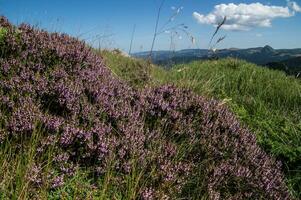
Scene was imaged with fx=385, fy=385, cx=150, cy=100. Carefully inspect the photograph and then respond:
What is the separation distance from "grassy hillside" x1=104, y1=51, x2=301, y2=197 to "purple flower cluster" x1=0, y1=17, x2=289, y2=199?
0.63m

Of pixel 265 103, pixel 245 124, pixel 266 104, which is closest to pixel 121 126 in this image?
pixel 245 124

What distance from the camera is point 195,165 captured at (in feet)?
12.8

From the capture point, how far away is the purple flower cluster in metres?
3.49

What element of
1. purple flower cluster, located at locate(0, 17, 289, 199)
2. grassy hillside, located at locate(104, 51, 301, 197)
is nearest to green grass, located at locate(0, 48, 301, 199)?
grassy hillside, located at locate(104, 51, 301, 197)

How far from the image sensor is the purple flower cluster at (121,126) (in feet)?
11.5

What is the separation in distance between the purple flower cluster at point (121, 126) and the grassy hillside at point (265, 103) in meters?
0.63

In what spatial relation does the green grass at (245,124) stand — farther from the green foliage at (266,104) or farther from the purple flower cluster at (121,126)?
the purple flower cluster at (121,126)

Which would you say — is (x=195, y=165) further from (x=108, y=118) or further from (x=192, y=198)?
(x=108, y=118)

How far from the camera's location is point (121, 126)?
13.0 feet

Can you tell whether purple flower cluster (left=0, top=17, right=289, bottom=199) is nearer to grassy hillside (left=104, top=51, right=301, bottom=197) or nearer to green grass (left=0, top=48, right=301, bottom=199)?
green grass (left=0, top=48, right=301, bottom=199)

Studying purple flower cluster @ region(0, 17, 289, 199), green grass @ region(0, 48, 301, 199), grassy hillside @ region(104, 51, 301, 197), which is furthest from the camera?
grassy hillside @ region(104, 51, 301, 197)

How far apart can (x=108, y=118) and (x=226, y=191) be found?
144cm

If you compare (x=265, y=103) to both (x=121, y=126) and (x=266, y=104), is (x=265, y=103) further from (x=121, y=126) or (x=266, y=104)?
(x=121, y=126)

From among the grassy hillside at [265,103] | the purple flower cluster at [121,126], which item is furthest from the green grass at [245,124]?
the purple flower cluster at [121,126]
